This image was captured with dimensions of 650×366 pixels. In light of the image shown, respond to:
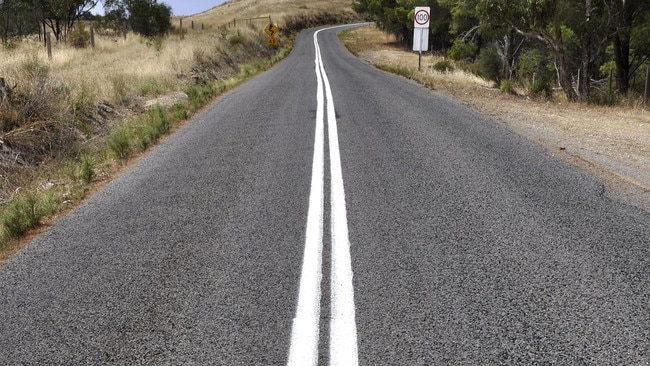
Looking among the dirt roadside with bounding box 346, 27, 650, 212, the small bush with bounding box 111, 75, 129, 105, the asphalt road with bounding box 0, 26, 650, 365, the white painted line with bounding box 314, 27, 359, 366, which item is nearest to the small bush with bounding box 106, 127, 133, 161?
the asphalt road with bounding box 0, 26, 650, 365

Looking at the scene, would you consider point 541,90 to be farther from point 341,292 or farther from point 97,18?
point 97,18

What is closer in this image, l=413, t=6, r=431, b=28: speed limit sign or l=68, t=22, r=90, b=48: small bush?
l=413, t=6, r=431, b=28: speed limit sign

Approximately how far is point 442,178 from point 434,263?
2403 millimetres

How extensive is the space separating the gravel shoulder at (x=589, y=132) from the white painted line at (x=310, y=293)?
326cm

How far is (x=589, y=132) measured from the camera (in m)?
9.52

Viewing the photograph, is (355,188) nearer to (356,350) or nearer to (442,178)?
(442,178)

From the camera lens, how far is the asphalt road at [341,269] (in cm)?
299

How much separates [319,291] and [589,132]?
7.92 m

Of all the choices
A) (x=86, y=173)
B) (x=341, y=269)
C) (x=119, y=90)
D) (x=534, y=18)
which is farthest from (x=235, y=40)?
(x=341, y=269)

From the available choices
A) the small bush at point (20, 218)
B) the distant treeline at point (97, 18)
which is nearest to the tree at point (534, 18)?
the small bush at point (20, 218)

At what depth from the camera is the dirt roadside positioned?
6.28 meters

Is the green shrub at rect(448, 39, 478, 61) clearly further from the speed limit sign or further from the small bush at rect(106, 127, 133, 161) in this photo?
the small bush at rect(106, 127, 133, 161)

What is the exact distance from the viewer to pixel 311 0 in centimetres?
9469

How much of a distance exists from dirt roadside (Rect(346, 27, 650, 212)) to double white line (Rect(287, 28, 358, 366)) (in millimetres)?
3123
